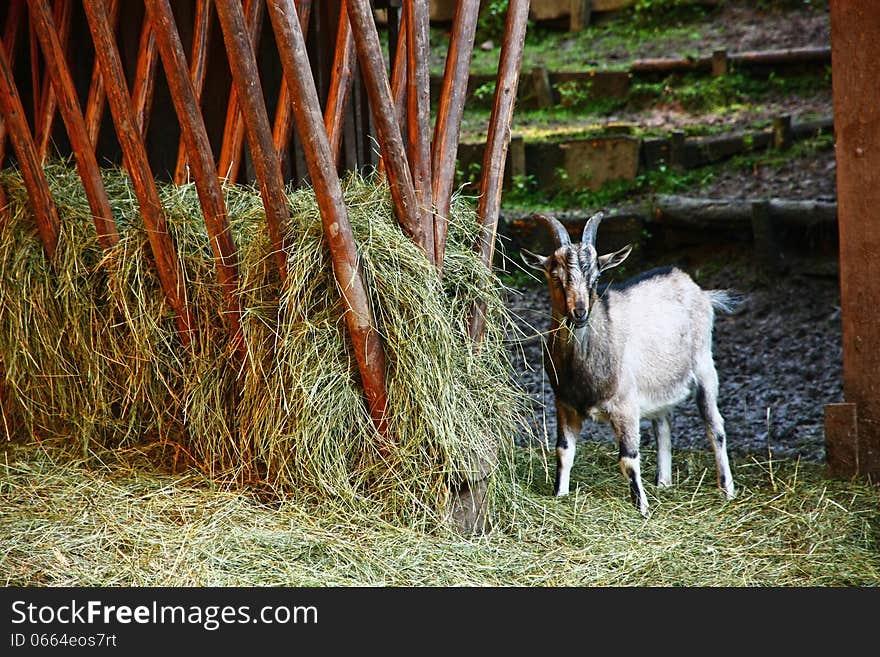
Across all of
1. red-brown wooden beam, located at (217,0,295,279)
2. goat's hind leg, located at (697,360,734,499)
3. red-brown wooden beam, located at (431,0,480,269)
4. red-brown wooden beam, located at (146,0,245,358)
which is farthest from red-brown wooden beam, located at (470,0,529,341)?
goat's hind leg, located at (697,360,734,499)

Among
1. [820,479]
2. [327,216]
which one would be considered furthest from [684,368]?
[327,216]

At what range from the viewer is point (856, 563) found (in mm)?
4520

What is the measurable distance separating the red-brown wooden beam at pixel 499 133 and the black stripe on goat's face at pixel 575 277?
0.36 metres

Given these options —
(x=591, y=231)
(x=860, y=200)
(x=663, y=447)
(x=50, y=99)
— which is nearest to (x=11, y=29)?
(x=50, y=99)

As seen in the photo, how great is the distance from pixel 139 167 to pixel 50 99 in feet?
3.71

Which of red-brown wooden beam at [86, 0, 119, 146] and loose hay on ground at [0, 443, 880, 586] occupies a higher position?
red-brown wooden beam at [86, 0, 119, 146]

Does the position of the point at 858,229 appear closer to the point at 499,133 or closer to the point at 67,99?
the point at 499,133

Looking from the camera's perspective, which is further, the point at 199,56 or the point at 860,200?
the point at 860,200

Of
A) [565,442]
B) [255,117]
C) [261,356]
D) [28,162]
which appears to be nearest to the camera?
[255,117]

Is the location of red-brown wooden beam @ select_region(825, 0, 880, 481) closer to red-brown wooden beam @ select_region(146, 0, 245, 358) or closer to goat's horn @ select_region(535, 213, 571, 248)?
goat's horn @ select_region(535, 213, 571, 248)

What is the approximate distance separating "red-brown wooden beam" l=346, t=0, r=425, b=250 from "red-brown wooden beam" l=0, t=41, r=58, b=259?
1680 mm

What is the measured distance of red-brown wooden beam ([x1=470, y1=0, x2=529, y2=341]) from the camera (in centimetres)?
477

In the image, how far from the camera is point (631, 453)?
17.2 feet

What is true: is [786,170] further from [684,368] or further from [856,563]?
[856,563]
